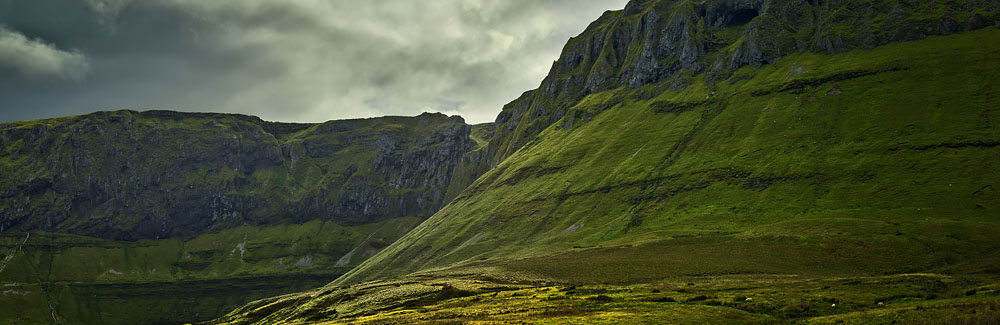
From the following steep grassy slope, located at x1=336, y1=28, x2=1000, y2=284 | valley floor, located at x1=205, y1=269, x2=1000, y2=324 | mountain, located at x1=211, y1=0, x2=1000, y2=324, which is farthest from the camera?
steep grassy slope, located at x1=336, y1=28, x2=1000, y2=284

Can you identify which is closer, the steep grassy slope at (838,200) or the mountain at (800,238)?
the mountain at (800,238)

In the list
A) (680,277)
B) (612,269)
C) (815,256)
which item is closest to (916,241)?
(815,256)

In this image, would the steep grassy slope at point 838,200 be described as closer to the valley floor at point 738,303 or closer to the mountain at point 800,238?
the mountain at point 800,238

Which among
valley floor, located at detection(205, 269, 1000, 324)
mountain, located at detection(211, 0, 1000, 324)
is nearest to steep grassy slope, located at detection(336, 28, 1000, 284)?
mountain, located at detection(211, 0, 1000, 324)

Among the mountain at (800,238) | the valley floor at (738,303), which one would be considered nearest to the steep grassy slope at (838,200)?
the mountain at (800,238)

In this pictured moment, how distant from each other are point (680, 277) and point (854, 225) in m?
51.0

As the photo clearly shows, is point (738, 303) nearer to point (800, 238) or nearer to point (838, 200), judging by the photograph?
point (800, 238)

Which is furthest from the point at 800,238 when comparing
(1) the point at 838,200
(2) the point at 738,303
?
(2) the point at 738,303

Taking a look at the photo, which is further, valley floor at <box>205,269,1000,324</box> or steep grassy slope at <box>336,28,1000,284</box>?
steep grassy slope at <box>336,28,1000,284</box>

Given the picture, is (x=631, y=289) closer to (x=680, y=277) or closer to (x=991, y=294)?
(x=680, y=277)

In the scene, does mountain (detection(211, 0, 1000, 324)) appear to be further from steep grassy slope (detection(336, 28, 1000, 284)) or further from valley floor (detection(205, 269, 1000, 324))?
steep grassy slope (detection(336, 28, 1000, 284))

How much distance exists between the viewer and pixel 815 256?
107m

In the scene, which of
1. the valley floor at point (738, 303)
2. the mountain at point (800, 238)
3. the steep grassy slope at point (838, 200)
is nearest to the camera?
the valley floor at point (738, 303)

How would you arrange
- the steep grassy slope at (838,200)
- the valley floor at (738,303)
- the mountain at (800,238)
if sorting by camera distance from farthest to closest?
the steep grassy slope at (838,200)
the mountain at (800,238)
the valley floor at (738,303)
